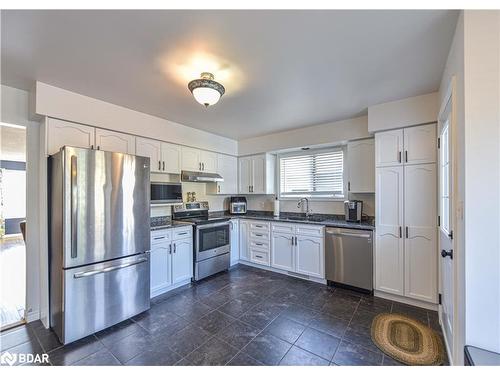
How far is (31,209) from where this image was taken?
2369 mm

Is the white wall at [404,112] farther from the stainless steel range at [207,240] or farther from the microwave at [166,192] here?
the microwave at [166,192]

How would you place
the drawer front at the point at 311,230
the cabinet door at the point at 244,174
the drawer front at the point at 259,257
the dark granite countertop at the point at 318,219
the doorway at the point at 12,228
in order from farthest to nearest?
1. the cabinet door at the point at 244,174
2. the drawer front at the point at 259,257
3. the drawer front at the point at 311,230
4. the dark granite countertop at the point at 318,219
5. the doorway at the point at 12,228

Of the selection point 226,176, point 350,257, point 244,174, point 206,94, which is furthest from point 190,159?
point 350,257

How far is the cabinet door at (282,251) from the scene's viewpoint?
3.51 metres

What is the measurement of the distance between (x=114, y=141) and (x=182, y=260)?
1.84 m

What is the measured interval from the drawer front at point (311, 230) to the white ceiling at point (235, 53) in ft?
5.73

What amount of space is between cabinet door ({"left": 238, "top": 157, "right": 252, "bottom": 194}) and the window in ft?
2.13

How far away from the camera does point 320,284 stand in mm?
3215

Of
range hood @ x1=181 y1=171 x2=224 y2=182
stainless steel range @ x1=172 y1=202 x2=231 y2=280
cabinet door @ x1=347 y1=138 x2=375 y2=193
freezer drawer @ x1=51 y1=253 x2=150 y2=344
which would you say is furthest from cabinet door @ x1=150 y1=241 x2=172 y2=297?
cabinet door @ x1=347 y1=138 x2=375 y2=193

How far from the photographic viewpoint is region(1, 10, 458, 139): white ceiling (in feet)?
4.54

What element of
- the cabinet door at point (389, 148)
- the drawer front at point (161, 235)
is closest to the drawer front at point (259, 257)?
the drawer front at point (161, 235)

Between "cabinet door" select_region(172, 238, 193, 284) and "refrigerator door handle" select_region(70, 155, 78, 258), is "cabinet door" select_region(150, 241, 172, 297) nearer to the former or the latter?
"cabinet door" select_region(172, 238, 193, 284)

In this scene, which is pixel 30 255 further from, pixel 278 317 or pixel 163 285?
pixel 278 317

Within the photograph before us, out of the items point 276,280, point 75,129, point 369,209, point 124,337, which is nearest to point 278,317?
point 276,280
